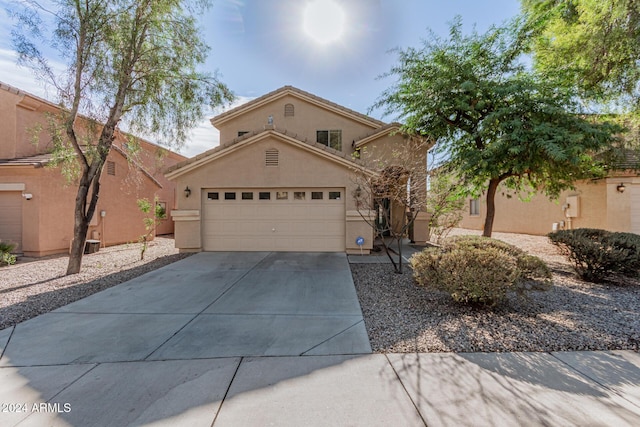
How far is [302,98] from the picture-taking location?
14352 millimetres

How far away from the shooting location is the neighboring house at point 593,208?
38.8ft

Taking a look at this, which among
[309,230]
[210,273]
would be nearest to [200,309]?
[210,273]

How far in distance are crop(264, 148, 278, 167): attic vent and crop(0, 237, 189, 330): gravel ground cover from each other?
445 cm

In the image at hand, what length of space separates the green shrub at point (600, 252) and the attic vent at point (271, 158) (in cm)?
842

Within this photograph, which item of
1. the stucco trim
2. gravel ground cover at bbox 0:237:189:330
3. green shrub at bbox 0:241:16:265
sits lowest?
gravel ground cover at bbox 0:237:189:330

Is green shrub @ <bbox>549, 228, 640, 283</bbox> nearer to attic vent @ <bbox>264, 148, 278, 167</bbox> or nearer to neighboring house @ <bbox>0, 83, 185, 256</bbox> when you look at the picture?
attic vent @ <bbox>264, 148, 278, 167</bbox>

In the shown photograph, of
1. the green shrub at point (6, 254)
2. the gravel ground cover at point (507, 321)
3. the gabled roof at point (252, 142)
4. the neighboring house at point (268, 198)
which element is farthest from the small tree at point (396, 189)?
the green shrub at point (6, 254)

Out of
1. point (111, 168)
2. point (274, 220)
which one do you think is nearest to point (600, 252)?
point (274, 220)

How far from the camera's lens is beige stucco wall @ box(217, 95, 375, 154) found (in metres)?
14.2

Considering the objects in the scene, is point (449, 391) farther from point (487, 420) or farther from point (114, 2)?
point (114, 2)

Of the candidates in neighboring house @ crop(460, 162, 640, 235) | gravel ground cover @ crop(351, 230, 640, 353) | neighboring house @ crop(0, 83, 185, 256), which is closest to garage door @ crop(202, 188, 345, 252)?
neighboring house @ crop(0, 83, 185, 256)

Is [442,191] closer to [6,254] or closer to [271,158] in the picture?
[271,158]

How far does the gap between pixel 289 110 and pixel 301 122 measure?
3.09 feet

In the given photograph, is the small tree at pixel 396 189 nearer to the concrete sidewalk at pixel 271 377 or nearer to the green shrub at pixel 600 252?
the concrete sidewalk at pixel 271 377
